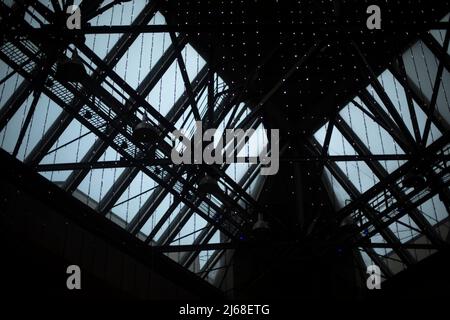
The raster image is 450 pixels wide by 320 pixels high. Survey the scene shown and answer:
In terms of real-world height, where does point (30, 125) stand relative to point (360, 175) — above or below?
above

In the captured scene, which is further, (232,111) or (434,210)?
(434,210)

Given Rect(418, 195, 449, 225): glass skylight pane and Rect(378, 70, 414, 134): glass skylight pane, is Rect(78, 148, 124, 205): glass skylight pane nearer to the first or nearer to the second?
Rect(378, 70, 414, 134): glass skylight pane

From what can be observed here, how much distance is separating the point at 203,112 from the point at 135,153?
7.89 ft

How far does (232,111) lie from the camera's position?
56.3 ft

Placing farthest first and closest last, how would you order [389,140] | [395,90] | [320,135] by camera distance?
[320,135], [389,140], [395,90]

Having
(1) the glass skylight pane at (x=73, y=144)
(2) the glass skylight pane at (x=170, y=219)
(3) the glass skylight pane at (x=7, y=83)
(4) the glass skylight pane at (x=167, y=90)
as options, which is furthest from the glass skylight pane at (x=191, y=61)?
(3) the glass skylight pane at (x=7, y=83)

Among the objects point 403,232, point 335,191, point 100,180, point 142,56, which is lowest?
point 403,232

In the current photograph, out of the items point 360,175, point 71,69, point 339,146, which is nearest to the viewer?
point 71,69

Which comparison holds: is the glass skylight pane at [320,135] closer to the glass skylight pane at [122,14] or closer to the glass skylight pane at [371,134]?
the glass skylight pane at [371,134]

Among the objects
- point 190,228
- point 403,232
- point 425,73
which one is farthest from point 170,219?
point 425,73

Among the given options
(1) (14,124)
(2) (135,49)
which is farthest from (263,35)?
(1) (14,124)

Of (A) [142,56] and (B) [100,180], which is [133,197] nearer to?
(B) [100,180]

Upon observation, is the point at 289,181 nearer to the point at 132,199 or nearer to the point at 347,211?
the point at 347,211

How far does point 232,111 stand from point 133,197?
4173 mm
